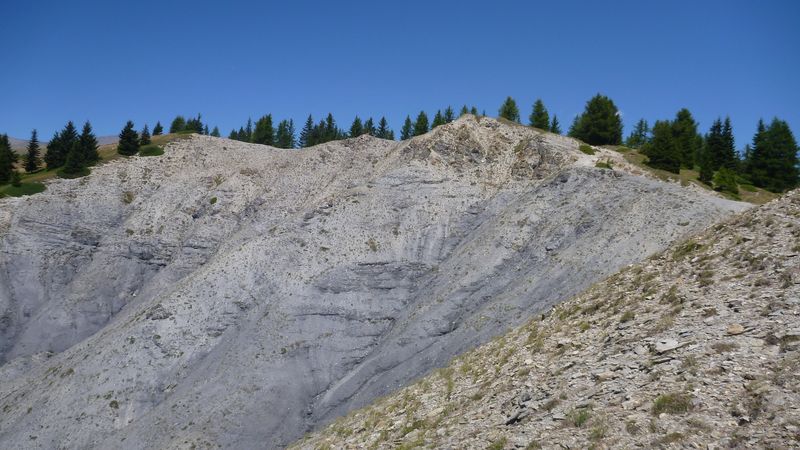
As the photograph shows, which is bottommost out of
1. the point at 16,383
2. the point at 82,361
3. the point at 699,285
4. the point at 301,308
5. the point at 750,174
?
the point at 16,383

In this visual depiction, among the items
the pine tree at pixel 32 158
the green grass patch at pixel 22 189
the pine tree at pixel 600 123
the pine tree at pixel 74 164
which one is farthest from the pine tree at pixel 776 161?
the pine tree at pixel 32 158

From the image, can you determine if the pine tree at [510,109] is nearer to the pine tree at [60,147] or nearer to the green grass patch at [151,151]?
the green grass patch at [151,151]

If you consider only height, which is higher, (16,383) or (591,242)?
(591,242)

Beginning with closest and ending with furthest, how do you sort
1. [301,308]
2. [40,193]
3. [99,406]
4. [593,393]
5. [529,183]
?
[593,393], [99,406], [301,308], [529,183], [40,193]

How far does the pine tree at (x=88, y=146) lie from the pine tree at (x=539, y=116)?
66451 millimetres

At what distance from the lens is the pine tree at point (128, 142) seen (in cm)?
7694

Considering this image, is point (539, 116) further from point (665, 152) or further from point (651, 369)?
point (651, 369)

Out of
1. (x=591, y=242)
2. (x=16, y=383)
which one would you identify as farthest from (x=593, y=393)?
(x=16, y=383)

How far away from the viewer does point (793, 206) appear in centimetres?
2170

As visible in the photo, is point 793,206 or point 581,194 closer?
point 793,206

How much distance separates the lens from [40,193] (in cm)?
6550

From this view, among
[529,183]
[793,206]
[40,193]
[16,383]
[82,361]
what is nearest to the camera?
[793,206]

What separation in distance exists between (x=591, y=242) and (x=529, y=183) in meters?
17.1

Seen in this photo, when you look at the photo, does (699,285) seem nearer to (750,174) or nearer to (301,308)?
(301,308)
